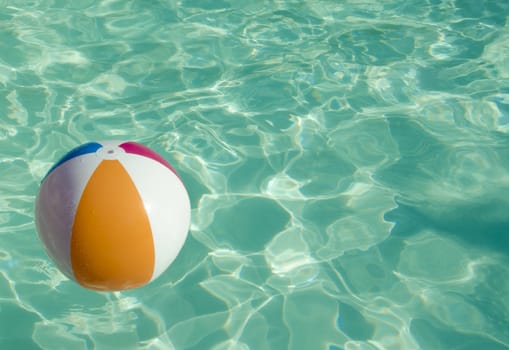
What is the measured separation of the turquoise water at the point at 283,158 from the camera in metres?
3.64

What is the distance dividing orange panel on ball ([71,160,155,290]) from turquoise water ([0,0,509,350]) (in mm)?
685

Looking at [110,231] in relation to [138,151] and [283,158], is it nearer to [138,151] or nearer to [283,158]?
[138,151]

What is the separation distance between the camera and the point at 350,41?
20.5 ft

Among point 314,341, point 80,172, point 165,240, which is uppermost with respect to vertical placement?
point 80,172

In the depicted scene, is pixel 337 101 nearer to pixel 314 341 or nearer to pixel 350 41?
pixel 350 41

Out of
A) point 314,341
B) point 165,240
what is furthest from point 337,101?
point 165,240

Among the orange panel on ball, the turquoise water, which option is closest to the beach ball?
the orange panel on ball

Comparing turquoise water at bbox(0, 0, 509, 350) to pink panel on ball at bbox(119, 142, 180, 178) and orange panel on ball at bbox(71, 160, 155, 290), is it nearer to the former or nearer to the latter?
orange panel on ball at bbox(71, 160, 155, 290)

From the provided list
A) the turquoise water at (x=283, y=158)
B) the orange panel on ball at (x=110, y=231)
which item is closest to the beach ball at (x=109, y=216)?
the orange panel on ball at (x=110, y=231)

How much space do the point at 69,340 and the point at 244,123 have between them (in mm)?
2170

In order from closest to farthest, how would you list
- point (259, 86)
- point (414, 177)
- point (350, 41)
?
point (414, 177)
point (259, 86)
point (350, 41)

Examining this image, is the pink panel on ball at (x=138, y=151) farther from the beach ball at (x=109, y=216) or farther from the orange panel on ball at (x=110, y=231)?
the orange panel on ball at (x=110, y=231)

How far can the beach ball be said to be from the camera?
286 centimetres

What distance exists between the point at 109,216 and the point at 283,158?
209 centimetres
